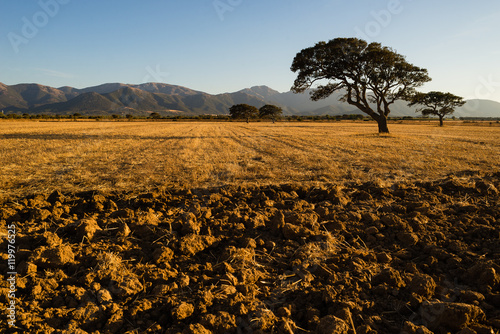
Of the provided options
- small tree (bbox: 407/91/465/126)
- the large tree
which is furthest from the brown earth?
small tree (bbox: 407/91/465/126)

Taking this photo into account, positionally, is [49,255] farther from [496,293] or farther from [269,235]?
[496,293]

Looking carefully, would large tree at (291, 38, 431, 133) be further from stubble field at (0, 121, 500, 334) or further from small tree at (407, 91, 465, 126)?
small tree at (407, 91, 465, 126)

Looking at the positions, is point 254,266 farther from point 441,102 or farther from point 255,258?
point 441,102

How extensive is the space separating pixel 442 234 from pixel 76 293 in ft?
15.6

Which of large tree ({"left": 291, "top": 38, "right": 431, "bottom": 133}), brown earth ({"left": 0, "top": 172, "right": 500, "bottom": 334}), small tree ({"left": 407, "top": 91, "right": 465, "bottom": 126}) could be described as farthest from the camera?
small tree ({"left": 407, "top": 91, "right": 465, "bottom": 126})

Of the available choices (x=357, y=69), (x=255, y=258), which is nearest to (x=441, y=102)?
(x=357, y=69)

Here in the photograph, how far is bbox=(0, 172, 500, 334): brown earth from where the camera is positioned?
2.28m

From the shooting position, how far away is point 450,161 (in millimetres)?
10227

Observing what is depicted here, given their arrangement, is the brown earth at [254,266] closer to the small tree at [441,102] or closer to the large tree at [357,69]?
the large tree at [357,69]

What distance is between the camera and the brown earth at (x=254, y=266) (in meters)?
2.28

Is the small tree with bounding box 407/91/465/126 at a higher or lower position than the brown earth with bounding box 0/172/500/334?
higher

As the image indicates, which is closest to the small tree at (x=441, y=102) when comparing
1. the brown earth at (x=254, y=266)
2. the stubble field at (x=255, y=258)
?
the stubble field at (x=255, y=258)

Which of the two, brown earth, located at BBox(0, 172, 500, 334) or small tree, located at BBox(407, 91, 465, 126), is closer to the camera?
brown earth, located at BBox(0, 172, 500, 334)

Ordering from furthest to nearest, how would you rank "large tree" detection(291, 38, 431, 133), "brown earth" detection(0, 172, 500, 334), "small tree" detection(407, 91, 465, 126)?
"small tree" detection(407, 91, 465, 126) → "large tree" detection(291, 38, 431, 133) → "brown earth" detection(0, 172, 500, 334)
